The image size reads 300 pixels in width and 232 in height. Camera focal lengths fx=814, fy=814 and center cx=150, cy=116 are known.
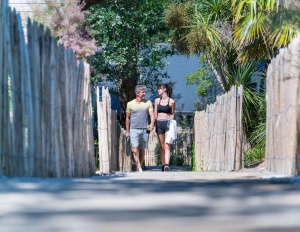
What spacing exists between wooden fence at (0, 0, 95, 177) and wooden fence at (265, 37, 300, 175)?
2.13 metres

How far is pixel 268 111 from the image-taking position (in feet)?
31.9

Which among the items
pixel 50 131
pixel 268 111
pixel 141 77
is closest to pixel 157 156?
pixel 141 77

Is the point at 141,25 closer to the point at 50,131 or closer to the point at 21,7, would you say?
the point at 21,7

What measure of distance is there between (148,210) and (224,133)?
951 cm

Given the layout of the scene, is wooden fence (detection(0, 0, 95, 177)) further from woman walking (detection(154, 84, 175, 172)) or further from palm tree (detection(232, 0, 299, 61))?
woman walking (detection(154, 84, 175, 172))

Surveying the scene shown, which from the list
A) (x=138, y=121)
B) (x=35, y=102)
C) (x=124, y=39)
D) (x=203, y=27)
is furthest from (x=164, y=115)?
(x=124, y=39)

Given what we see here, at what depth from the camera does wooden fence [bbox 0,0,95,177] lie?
6379mm

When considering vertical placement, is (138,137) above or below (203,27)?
below

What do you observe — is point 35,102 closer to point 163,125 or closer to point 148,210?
point 148,210

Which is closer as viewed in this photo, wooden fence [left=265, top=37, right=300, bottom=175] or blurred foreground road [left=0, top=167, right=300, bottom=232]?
blurred foreground road [left=0, top=167, right=300, bottom=232]

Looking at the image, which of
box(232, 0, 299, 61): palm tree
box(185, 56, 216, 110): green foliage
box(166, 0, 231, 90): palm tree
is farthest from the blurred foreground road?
box(185, 56, 216, 110): green foliage

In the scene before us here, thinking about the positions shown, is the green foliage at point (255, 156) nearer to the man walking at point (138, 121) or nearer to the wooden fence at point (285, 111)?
the man walking at point (138, 121)

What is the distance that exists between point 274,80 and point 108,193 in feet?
16.2

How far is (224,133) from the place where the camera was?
1290cm
